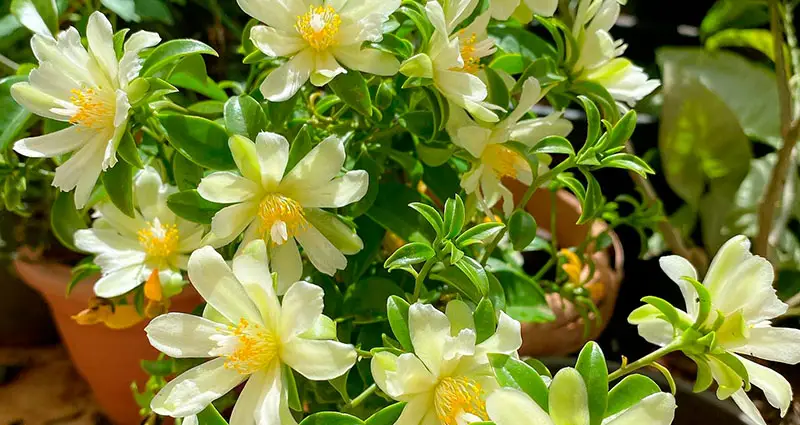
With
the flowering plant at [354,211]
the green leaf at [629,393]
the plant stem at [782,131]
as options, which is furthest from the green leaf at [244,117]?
the plant stem at [782,131]

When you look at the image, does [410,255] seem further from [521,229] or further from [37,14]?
[37,14]

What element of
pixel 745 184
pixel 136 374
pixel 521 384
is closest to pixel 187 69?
pixel 521 384

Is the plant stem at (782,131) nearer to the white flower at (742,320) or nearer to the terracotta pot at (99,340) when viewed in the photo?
the white flower at (742,320)

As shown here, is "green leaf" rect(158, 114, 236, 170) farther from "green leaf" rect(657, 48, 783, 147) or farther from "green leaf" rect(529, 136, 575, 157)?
"green leaf" rect(657, 48, 783, 147)

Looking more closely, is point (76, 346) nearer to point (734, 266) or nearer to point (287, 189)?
point (287, 189)

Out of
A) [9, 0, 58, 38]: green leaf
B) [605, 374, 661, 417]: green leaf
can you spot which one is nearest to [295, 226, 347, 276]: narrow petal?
[605, 374, 661, 417]: green leaf
